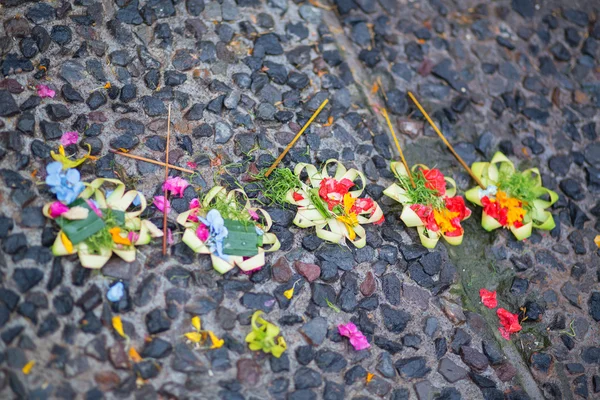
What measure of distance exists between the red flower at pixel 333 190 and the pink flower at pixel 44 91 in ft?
4.12

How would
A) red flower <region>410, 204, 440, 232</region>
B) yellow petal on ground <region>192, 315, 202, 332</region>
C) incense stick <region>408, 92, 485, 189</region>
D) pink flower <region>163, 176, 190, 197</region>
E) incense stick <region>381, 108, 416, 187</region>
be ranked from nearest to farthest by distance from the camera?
yellow petal on ground <region>192, 315, 202, 332</region> < pink flower <region>163, 176, 190, 197</region> < red flower <region>410, 204, 440, 232</region> < incense stick <region>381, 108, 416, 187</region> < incense stick <region>408, 92, 485, 189</region>

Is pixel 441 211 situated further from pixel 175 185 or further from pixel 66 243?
pixel 66 243

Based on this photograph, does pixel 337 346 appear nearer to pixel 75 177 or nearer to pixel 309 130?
pixel 309 130

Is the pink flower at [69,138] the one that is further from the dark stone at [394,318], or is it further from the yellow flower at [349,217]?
the dark stone at [394,318]

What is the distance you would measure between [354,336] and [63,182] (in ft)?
4.42

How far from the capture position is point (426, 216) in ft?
9.84

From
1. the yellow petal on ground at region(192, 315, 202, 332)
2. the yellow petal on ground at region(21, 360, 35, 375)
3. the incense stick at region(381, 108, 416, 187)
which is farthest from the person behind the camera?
the incense stick at region(381, 108, 416, 187)

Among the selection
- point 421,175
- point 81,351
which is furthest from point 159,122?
point 421,175

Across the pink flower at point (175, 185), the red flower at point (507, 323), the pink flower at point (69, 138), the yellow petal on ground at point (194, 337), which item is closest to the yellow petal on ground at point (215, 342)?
the yellow petal on ground at point (194, 337)

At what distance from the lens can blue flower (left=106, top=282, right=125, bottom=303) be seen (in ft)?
8.18

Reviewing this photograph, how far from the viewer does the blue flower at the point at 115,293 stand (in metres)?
2.49

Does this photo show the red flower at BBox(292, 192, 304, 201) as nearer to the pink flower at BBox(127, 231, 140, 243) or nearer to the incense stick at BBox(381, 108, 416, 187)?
the incense stick at BBox(381, 108, 416, 187)

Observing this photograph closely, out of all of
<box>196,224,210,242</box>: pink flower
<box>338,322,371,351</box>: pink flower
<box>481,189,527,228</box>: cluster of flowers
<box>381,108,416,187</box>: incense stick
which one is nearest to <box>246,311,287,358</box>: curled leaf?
<box>338,322,371,351</box>: pink flower

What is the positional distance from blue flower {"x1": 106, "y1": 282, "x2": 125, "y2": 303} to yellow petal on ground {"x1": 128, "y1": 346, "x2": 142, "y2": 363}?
0.20 meters
